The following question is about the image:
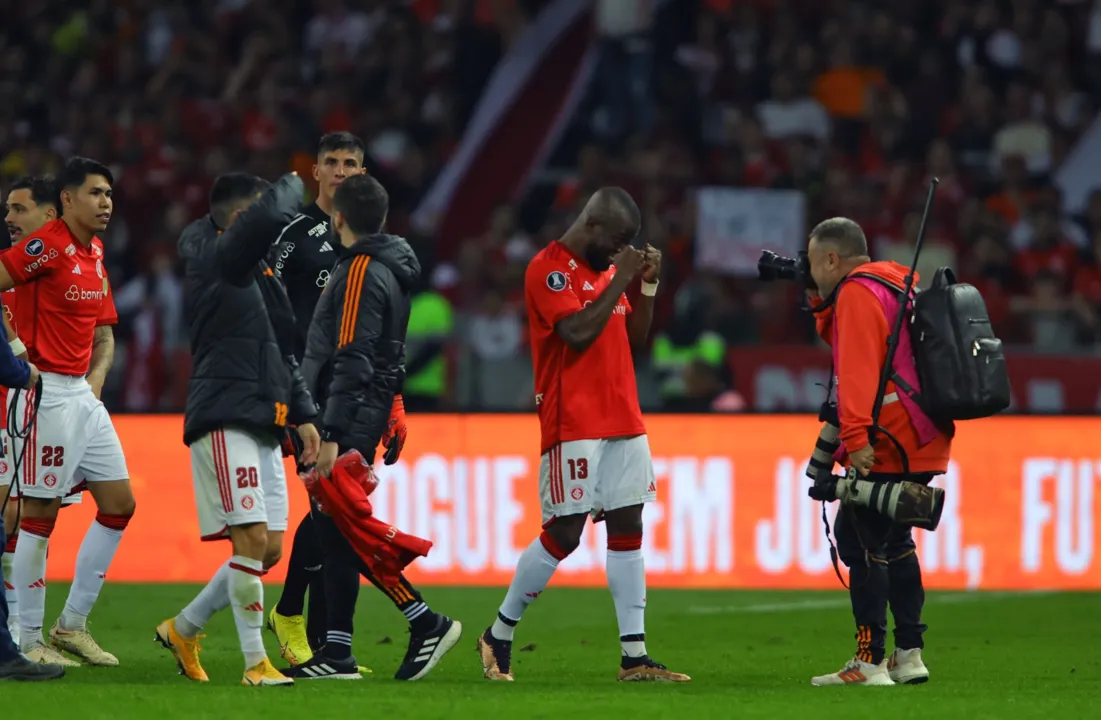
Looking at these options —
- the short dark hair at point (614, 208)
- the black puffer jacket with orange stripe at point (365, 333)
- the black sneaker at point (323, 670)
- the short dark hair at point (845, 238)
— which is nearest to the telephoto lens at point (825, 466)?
the short dark hair at point (845, 238)

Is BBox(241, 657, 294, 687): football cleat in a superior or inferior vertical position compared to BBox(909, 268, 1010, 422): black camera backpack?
inferior

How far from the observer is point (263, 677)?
7793 mm

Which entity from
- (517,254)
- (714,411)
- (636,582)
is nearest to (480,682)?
(636,582)

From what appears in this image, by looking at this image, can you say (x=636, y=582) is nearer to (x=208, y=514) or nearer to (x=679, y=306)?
(x=208, y=514)

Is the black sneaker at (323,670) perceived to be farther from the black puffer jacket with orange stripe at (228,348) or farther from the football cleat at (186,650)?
the black puffer jacket with orange stripe at (228,348)

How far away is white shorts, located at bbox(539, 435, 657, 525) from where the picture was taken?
836cm

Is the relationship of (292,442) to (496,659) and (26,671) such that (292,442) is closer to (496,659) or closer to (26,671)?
(496,659)

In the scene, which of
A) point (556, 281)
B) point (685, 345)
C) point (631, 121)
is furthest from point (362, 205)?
point (631, 121)

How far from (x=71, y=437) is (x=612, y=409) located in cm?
256

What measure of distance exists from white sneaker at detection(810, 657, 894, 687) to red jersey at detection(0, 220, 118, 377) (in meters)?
3.76

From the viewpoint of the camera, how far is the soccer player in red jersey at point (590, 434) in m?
8.35

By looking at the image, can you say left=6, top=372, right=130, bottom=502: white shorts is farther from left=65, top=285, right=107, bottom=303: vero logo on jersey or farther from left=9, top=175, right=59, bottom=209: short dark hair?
left=9, top=175, right=59, bottom=209: short dark hair

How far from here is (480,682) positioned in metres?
8.34

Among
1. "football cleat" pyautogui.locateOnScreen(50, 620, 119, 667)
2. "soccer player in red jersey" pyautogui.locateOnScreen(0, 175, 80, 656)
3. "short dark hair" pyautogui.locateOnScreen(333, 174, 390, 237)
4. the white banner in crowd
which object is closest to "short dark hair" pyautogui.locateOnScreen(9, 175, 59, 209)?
"soccer player in red jersey" pyautogui.locateOnScreen(0, 175, 80, 656)
